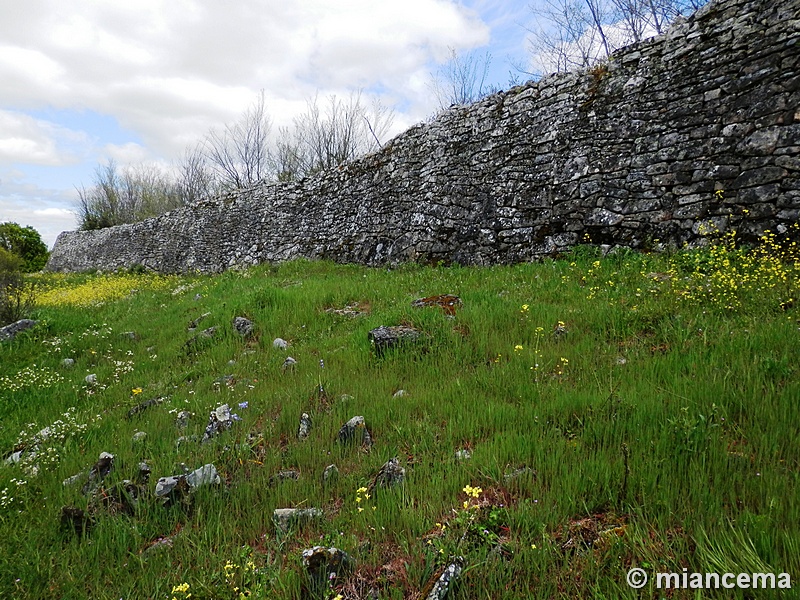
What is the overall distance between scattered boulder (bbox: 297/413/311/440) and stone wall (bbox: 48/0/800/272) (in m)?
→ 6.74

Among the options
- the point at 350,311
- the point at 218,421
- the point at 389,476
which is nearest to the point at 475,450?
the point at 389,476

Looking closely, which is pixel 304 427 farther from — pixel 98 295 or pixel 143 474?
pixel 98 295

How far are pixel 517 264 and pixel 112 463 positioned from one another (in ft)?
25.5

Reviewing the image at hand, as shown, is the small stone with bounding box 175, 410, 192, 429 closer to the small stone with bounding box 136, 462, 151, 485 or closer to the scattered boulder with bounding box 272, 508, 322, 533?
the small stone with bounding box 136, 462, 151, 485

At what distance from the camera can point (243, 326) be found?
6488mm

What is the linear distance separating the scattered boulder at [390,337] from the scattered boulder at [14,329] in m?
7.15

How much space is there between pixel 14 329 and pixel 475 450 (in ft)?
30.5

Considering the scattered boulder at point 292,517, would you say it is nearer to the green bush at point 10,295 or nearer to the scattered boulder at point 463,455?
the scattered boulder at point 463,455

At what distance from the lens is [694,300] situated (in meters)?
4.72

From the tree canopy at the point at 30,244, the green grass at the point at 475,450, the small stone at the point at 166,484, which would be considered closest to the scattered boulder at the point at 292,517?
the green grass at the point at 475,450

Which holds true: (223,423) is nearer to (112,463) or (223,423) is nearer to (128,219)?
(112,463)

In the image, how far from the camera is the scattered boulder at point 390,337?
4770 mm

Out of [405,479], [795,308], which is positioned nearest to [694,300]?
[795,308]

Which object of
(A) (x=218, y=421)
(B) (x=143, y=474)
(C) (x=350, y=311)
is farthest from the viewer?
(C) (x=350, y=311)
